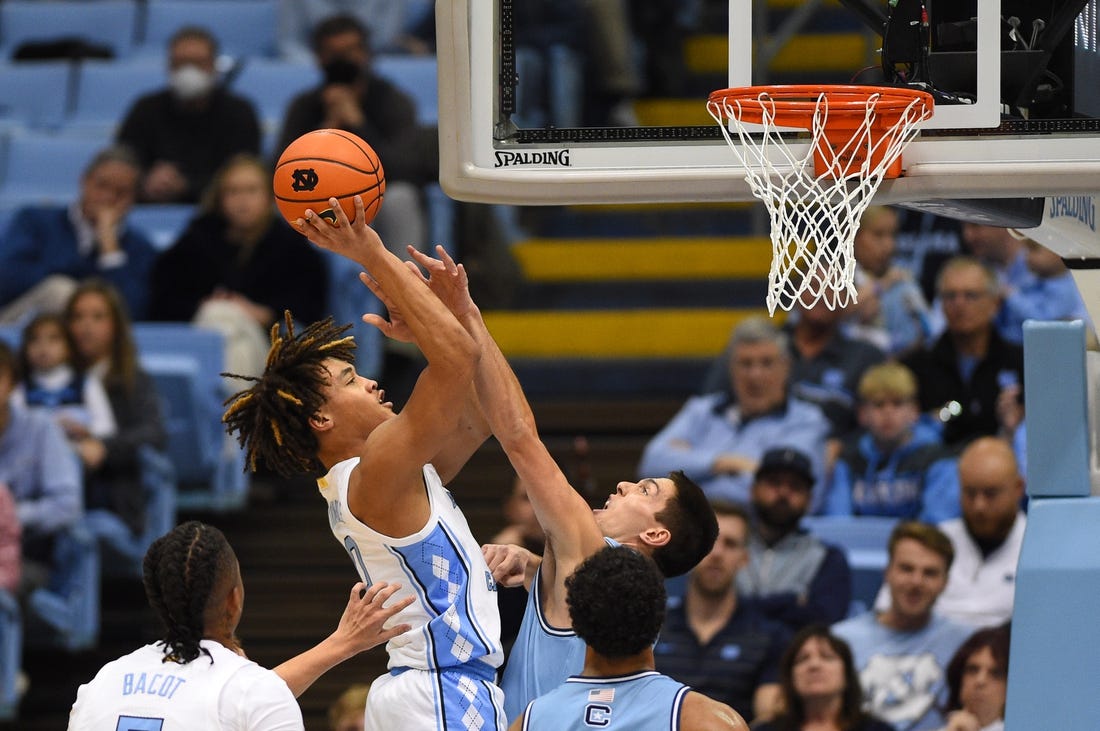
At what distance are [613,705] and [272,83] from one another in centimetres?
759

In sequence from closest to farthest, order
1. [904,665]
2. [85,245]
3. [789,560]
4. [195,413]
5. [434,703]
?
1. [434,703]
2. [904,665]
3. [789,560]
4. [195,413]
5. [85,245]

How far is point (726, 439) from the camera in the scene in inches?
312

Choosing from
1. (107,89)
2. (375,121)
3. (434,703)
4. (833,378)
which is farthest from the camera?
(107,89)

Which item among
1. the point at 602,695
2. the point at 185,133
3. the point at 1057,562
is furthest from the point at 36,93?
the point at 602,695

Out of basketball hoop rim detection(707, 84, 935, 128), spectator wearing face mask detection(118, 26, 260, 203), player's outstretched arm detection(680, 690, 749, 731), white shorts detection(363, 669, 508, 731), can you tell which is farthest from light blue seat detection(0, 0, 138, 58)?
player's outstretched arm detection(680, 690, 749, 731)

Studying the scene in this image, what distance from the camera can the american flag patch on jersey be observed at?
380cm

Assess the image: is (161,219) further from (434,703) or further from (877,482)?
(434,703)

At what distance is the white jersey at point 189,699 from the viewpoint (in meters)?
3.77

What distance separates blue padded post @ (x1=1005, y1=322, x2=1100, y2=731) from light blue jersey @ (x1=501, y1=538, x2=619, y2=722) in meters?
1.26

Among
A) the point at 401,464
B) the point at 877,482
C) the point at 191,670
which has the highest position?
the point at 401,464

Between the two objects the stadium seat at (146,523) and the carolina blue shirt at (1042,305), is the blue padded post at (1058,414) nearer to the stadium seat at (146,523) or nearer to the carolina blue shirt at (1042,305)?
the carolina blue shirt at (1042,305)

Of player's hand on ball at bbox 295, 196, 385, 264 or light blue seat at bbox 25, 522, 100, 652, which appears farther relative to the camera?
light blue seat at bbox 25, 522, 100, 652

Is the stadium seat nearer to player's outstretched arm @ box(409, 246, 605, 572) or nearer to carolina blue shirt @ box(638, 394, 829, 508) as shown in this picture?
carolina blue shirt @ box(638, 394, 829, 508)

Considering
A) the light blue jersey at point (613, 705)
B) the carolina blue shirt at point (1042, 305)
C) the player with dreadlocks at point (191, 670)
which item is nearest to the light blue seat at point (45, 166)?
the carolina blue shirt at point (1042, 305)
